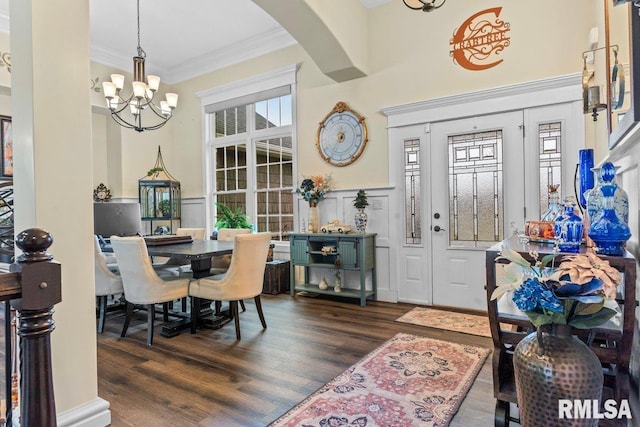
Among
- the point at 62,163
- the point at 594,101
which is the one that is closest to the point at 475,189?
the point at 594,101

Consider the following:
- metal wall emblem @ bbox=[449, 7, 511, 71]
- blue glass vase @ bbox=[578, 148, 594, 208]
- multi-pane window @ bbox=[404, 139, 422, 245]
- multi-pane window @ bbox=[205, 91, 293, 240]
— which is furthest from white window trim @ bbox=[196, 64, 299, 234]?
blue glass vase @ bbox=[578, 148, 594, 208]

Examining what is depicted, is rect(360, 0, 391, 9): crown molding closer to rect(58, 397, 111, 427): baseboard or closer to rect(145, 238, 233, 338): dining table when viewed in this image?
rect(145, 238, 233, 338): dining table

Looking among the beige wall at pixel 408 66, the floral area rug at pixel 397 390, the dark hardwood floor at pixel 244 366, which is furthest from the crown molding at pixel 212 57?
the floral area rug at pixel 397 390

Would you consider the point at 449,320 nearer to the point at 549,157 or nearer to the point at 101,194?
the point at 549,157

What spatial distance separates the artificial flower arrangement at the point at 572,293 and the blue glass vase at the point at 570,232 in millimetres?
465

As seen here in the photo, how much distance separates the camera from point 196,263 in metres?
3.68

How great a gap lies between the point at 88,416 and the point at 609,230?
262 centimetres

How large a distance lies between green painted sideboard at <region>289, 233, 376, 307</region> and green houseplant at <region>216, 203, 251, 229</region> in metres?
1.18

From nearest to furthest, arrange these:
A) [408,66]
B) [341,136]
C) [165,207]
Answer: [408,66] → [341,136] → [165,207]

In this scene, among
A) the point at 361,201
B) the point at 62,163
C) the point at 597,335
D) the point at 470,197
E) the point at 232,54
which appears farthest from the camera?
the point at 232,54

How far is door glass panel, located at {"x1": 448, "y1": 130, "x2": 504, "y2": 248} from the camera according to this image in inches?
161

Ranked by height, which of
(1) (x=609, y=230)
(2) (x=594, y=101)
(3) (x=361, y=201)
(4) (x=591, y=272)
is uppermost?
(2) (x=594, y=101)

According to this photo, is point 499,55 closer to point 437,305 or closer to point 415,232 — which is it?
point 415,232

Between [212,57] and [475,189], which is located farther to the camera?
[212,57]
